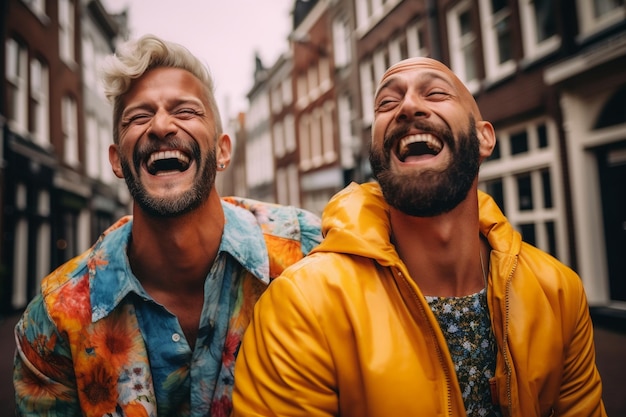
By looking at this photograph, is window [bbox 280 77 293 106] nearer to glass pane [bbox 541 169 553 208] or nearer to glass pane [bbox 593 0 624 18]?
glass pane [bbox 541 169 553 208]

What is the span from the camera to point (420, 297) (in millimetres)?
1521

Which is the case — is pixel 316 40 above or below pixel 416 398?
above

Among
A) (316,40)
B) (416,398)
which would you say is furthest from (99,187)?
(416,398)

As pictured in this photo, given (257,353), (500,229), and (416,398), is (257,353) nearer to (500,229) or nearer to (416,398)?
(416,398)

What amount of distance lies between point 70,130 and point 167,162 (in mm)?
14665

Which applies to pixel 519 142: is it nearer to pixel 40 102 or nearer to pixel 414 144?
pixel 414 144

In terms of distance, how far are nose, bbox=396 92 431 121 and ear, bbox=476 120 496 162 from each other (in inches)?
12.3

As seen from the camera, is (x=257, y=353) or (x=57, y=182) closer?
(x=257, y=353)

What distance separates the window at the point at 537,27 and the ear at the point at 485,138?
705cm

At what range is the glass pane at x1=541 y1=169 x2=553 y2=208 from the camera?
319 inches

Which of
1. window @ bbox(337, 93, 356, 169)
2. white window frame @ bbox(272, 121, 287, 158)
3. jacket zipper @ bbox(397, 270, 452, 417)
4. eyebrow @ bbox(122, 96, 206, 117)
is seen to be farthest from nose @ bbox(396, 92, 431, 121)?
white window frame @ bbox(272, 121, 287, 158)

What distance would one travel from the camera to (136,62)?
193 centimetres

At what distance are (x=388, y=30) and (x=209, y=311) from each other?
42.8ft

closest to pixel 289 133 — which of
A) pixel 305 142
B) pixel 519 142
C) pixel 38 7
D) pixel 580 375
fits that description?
pixel 305 142
